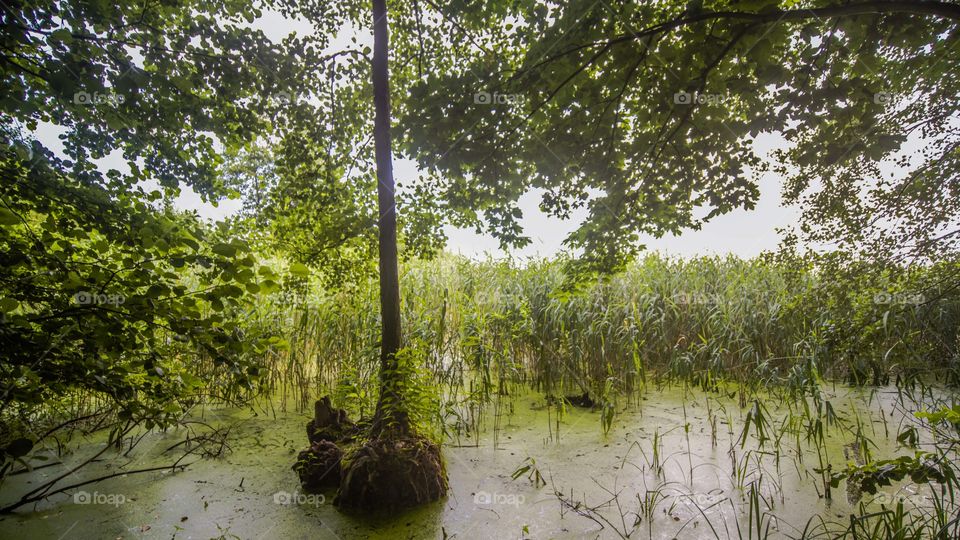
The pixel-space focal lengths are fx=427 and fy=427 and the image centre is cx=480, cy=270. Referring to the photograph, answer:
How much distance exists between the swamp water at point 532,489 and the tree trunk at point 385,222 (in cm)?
61

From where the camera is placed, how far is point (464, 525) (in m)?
2.57

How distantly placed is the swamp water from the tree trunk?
→ 0.61 m

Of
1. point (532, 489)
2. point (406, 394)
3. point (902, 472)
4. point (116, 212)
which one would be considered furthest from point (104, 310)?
point (902, 472)

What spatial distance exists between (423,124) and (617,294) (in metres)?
3.59

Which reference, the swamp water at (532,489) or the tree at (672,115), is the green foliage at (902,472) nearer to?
the swamp water at (532,489)

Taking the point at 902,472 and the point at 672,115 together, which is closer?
the point at 902,472

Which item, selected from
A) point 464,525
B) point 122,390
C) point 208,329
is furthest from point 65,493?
point 464,525

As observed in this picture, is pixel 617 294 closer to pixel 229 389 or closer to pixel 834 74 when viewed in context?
pixel 834 74

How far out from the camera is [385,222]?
2990 mm

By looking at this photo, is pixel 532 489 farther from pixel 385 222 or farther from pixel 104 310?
pixel 104 310

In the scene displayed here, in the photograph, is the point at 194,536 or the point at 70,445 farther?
the point at 70,445

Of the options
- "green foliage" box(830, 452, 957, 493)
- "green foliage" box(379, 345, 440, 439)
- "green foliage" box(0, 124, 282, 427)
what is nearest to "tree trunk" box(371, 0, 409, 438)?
"green foliage" box(379, 345, 440, 439)

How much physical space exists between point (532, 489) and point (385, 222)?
83.2 inches

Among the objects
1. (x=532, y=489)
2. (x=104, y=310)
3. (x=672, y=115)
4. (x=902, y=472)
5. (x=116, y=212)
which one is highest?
(x=672, y=115)
